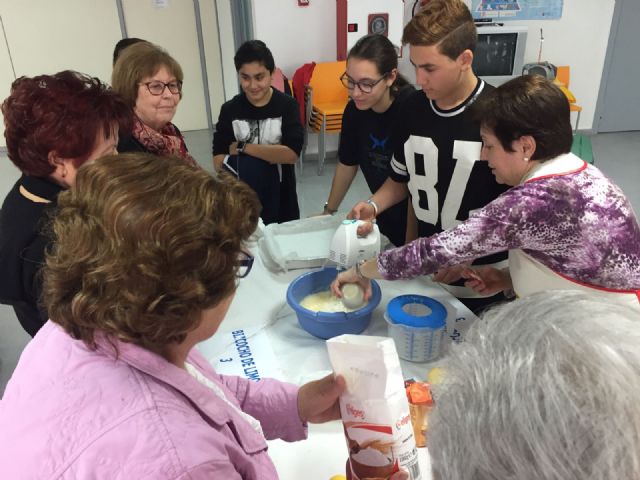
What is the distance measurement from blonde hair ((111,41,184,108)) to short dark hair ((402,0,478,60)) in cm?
92

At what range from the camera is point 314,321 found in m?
1.34

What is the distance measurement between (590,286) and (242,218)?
3.12 feet

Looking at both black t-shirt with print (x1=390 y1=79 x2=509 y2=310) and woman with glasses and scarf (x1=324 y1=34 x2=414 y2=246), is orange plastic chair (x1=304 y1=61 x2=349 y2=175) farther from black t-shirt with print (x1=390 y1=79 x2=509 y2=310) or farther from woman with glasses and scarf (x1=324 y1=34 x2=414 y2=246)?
black t-shirt with print (x1=390 y1=79 x2=509 y2=310)

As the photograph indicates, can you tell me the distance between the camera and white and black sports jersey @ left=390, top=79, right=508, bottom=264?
1543mm

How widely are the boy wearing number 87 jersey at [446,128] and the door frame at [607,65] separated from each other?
16.1 ft

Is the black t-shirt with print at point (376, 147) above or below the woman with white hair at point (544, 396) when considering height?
below

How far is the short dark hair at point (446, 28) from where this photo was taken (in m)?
1.50

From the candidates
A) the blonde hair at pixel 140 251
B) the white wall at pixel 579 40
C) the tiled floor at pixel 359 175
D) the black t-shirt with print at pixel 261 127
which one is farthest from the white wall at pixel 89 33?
the blonde hair at pixel 140 251

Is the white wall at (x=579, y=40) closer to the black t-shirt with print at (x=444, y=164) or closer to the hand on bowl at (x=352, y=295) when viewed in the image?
the black t-shirt with print at (x=444, y=164)

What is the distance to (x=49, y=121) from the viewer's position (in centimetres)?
117

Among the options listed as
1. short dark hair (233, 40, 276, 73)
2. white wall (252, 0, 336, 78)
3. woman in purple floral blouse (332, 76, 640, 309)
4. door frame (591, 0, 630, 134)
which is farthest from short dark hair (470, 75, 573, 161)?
door frame (591, 0, 630, 134)

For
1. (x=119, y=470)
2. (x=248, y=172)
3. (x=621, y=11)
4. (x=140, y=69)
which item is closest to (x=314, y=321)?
(x=119, y=470)

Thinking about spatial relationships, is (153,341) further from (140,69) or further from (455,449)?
(140,69)

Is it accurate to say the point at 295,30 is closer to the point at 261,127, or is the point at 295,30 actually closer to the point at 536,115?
the point at 261,127
